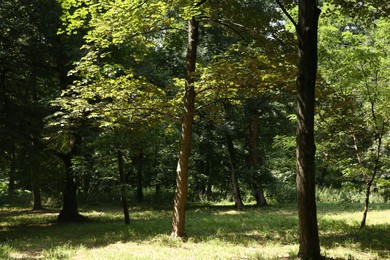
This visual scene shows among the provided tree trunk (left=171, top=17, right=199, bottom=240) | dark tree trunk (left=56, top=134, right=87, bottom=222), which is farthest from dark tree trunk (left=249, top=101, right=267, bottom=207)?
tree trunk (left=171, top=17, right=199, bottom=240)

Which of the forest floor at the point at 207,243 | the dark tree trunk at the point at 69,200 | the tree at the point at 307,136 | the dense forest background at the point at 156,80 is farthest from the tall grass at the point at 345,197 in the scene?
the tree at the point at 307,136

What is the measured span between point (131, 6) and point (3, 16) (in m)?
7.87

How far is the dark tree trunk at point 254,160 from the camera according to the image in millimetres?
23641

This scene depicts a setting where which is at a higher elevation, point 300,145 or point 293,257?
point 300,145

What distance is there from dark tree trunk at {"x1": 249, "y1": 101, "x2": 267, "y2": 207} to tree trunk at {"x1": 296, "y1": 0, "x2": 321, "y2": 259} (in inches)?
652

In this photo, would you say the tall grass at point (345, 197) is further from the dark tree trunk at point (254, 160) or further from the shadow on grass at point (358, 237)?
the shadow on grass at point (358, 237)

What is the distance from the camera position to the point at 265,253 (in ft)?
25.2

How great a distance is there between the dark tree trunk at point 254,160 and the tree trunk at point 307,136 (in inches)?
652

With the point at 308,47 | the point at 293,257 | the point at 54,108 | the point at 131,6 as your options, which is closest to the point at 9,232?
the point at 54,108

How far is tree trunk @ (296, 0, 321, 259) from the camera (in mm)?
6570

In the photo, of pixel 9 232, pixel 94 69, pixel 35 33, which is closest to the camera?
pixel 94 69

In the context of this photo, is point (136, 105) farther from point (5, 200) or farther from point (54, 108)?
point (5, 200)

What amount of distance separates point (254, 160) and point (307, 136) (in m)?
18.3

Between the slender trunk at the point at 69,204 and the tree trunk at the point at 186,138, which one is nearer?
the tree trunk at the point at 186,138
